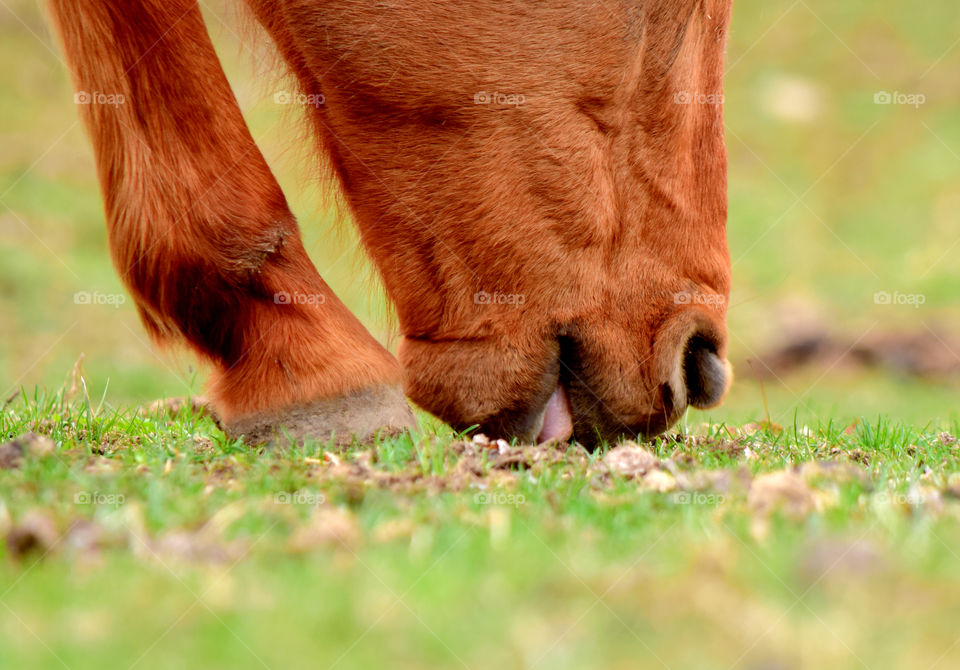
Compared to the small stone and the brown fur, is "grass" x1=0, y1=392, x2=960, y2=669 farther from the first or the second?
the brown fur

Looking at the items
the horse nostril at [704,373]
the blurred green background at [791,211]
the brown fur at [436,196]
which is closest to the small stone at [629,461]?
the brown fur at [436,196]

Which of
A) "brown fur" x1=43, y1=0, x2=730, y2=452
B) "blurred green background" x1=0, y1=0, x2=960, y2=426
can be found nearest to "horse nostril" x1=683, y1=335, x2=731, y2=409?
"brown fur" x1=43, y1=0, x2=730, y2=452

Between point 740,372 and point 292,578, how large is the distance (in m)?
9.36

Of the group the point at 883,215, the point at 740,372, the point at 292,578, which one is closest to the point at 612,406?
the point at 292,578

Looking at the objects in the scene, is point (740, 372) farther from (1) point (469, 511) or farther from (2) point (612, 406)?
(1) point (469, 511)

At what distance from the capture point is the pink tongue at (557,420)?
2.90 metres

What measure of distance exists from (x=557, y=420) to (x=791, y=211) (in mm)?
12748

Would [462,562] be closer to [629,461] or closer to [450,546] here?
[450,546]

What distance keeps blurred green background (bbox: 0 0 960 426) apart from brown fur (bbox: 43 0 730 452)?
2.24m

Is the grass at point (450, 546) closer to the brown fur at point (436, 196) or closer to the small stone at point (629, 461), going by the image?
the small stone at point (629, 461)

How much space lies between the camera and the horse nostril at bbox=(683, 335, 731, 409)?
2.94 m

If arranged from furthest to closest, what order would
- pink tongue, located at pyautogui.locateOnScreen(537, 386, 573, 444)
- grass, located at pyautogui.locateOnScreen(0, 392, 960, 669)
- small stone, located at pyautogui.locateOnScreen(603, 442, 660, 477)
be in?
pink tongue, located at pyautogui.locateOnScreen(537, 386, 573, 444), small stone, located at pyautogui.locateOnScreen(603, 442, 660, 477), grass, located at pyautogui.locateOnScreen(0, 392, 960, 669)

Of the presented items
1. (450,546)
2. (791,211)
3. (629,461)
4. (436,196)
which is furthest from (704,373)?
(791,211)

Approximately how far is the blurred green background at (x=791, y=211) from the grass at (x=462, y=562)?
261cm
